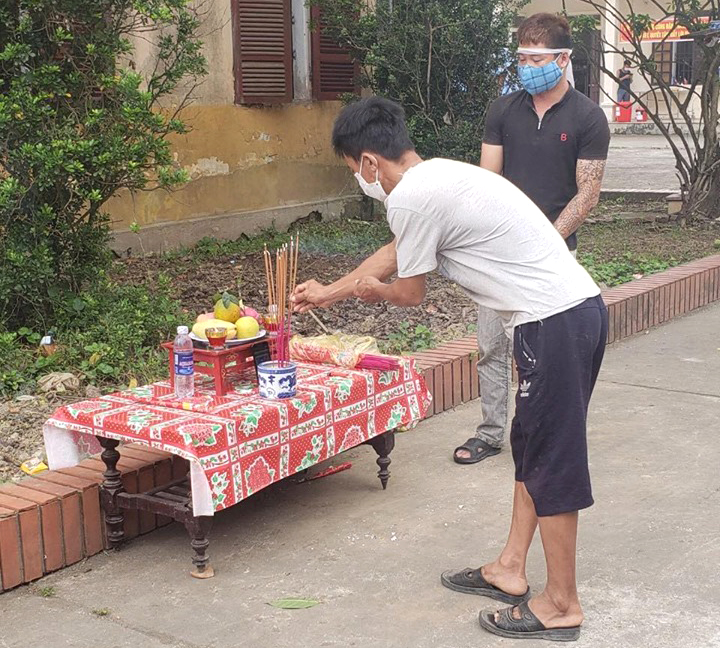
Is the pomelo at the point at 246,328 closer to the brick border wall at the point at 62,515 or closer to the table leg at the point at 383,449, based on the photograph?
the brick border wall at the point at 62,515

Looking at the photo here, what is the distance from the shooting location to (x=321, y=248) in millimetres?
9344

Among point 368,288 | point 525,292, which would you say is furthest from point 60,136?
point 525,292

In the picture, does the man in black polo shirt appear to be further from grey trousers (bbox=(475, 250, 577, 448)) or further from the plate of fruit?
the plate of fruit

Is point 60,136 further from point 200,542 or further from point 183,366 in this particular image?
point 200,542

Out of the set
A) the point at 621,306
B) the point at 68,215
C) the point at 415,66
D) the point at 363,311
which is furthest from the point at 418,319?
the point at 415,66

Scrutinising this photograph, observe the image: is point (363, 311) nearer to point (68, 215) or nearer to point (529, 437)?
point (68, 215)

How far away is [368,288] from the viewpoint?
3.62m

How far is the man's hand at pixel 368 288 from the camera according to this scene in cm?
360

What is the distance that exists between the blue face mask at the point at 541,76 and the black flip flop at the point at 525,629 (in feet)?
7.61

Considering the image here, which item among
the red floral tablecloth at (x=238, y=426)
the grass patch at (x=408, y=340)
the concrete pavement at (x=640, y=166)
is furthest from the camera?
the concrete pavement at (x=640, y=166)

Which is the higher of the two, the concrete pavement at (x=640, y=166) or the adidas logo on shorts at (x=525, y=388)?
the adidas logo on shorts at (x=525, y=388)

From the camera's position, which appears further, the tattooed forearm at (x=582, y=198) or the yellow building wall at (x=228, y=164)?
the yellow building wall at (x=228, y=164)

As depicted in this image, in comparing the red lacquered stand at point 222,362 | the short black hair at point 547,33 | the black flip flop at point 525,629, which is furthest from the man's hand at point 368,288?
the short black hair at point 547,33

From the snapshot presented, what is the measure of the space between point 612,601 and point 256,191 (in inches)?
279
